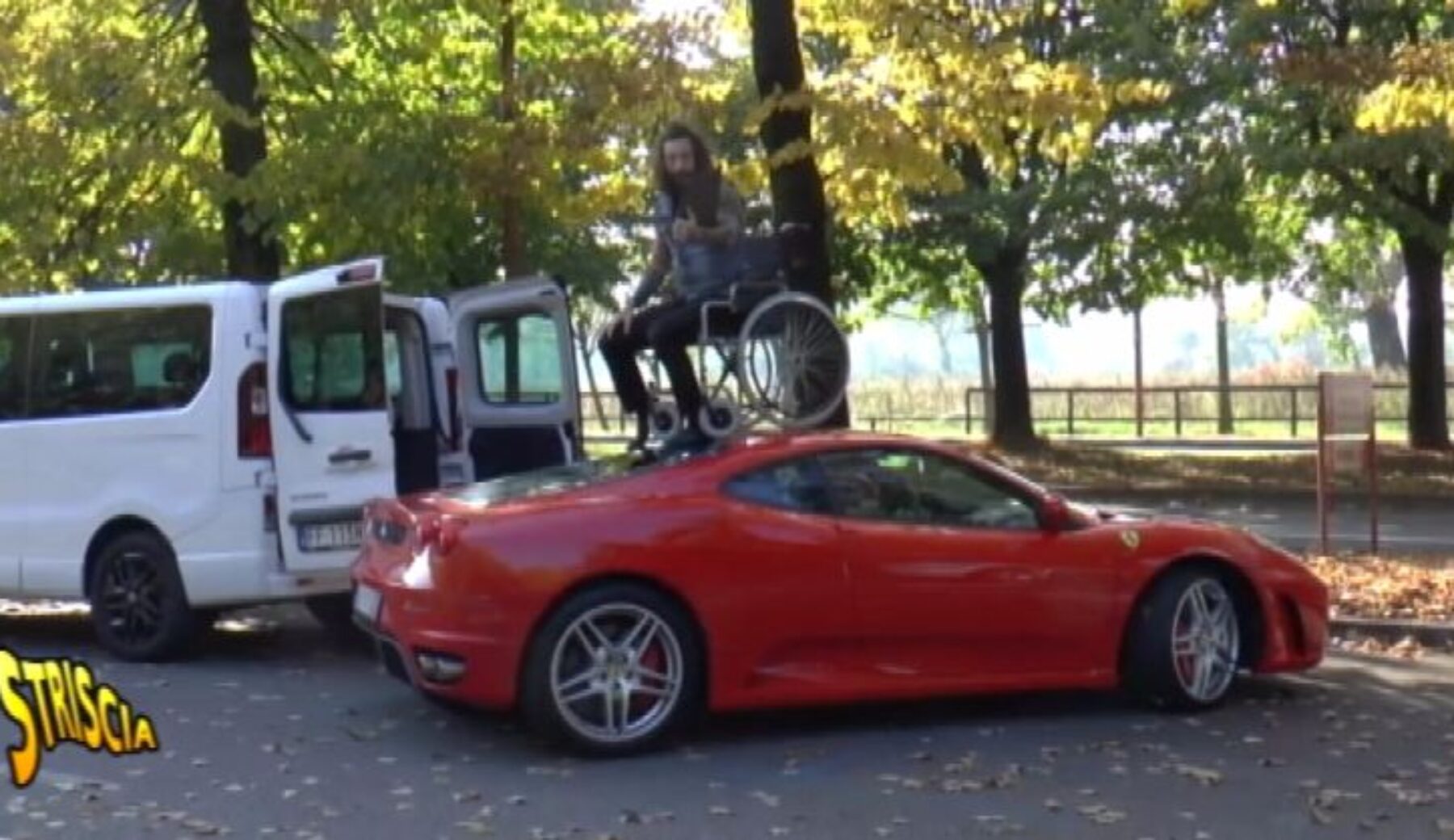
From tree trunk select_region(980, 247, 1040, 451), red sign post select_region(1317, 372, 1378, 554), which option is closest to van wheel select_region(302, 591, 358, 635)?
red sign post select_region(1317, 372, 1378, 554)

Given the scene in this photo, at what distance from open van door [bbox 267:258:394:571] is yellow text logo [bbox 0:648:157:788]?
121 cm

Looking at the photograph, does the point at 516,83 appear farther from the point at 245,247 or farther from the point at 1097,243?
the point at 1097,243

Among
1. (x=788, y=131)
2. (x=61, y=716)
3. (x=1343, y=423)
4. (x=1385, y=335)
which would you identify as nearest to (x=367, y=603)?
(x=61, y=716)

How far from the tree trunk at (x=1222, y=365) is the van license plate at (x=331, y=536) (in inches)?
887

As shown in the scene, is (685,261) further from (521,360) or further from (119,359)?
(119,359)

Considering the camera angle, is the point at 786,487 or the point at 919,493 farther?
the point at 919,493

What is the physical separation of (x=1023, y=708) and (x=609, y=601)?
7.10 ft

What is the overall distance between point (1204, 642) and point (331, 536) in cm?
434

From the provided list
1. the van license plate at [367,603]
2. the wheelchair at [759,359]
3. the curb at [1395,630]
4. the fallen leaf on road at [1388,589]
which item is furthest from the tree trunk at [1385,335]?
the van license plate at [367,603]

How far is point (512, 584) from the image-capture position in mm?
7844

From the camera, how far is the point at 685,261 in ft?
33.8

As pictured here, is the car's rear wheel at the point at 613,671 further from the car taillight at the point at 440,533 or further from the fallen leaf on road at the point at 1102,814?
the fallen leaf on road at the point at 1102,814

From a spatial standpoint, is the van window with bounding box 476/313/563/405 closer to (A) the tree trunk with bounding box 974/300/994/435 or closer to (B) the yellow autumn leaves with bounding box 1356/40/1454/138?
(B) the yellow autumn leaves with bounding box 1356/40/1454/138

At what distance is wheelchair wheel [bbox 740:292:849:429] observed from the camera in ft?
33.4
